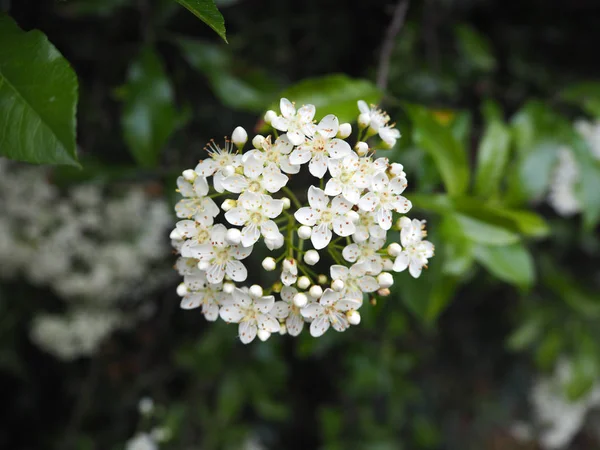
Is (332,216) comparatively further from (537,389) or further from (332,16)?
(537,389)

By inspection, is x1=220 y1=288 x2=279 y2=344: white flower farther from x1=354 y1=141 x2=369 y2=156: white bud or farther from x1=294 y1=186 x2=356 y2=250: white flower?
x1=354 y1=141 x2=369 y2=156: white bud

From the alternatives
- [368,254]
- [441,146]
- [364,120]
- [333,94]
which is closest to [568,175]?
[441,146]

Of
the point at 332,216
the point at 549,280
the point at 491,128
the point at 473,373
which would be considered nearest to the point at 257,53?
the point at 491,128

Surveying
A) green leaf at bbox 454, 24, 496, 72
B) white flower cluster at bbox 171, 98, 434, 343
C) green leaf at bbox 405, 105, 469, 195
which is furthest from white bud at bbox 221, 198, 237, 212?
green leaf at bbox 454, 24, 496, 72

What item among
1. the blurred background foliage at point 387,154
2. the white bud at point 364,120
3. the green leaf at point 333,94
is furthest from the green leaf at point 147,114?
the white bud at point 364,120

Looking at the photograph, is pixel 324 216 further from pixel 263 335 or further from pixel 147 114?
pixel 147 114

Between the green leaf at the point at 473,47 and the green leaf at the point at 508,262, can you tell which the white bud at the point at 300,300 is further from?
the green leaf at the point at 473,47

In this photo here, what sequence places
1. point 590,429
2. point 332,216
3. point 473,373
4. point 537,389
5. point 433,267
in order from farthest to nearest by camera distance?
point 590,429 → point 473,373 → point 537,389 → point 433,267 → point 332,216
